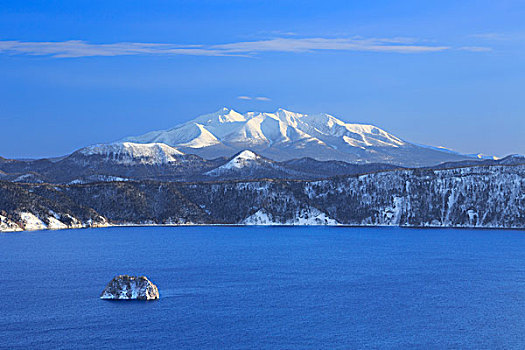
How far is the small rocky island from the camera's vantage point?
9969 centimetres

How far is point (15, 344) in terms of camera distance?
7575 centimetres

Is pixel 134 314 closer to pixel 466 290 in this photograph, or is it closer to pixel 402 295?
pixel 402 295

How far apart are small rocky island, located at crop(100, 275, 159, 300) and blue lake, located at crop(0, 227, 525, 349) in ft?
6.23

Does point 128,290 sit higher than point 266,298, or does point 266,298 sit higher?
point 128,290

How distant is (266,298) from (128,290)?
59.2ft

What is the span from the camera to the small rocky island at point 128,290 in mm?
99688

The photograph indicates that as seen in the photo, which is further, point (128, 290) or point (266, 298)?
point (266, 298)

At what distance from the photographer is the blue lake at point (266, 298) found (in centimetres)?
8038

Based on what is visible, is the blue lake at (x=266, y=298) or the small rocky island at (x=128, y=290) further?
the small rocky island at (x=128, y=290)

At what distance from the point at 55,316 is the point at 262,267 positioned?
183 ft

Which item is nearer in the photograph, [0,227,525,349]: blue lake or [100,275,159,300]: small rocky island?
[0,227,525,349]: blue lake

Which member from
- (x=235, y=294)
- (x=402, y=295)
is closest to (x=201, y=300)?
(x=235, y=294)

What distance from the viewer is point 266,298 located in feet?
341

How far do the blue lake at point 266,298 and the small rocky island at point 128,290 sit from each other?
1.90m
